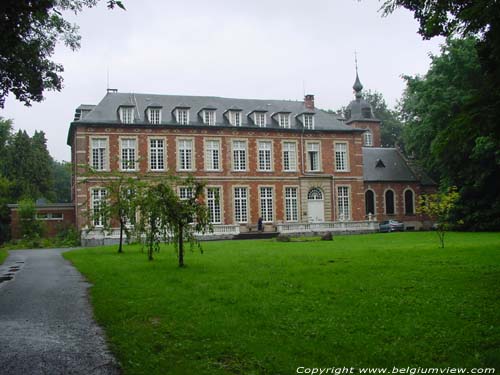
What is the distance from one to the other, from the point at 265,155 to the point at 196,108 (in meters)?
6.30

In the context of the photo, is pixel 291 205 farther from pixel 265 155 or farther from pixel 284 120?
pixel 284 120

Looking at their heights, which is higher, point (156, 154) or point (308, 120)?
point (308, 120)

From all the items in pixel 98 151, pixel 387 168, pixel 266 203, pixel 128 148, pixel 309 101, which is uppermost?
pixel 309 101

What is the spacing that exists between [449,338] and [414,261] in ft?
27.2

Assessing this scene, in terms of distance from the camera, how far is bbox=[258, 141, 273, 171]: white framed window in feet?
133

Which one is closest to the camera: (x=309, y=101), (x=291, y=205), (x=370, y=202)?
(x=291, y=205)

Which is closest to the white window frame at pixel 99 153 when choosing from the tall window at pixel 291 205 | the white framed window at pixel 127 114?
the white framed window at pixel 127 114

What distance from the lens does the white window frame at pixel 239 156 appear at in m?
39.9

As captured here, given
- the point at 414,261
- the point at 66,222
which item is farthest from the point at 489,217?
the point at 66,222

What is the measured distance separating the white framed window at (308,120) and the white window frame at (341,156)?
2.48 m

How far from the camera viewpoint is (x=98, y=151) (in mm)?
37094

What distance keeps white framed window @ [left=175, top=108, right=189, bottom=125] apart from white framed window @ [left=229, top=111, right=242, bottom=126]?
328cm

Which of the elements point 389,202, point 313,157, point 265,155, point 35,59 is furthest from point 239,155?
point 35,59

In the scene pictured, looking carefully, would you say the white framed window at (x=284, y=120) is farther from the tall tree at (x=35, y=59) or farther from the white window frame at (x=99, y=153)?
the tall tree at (x=35, y=59)
